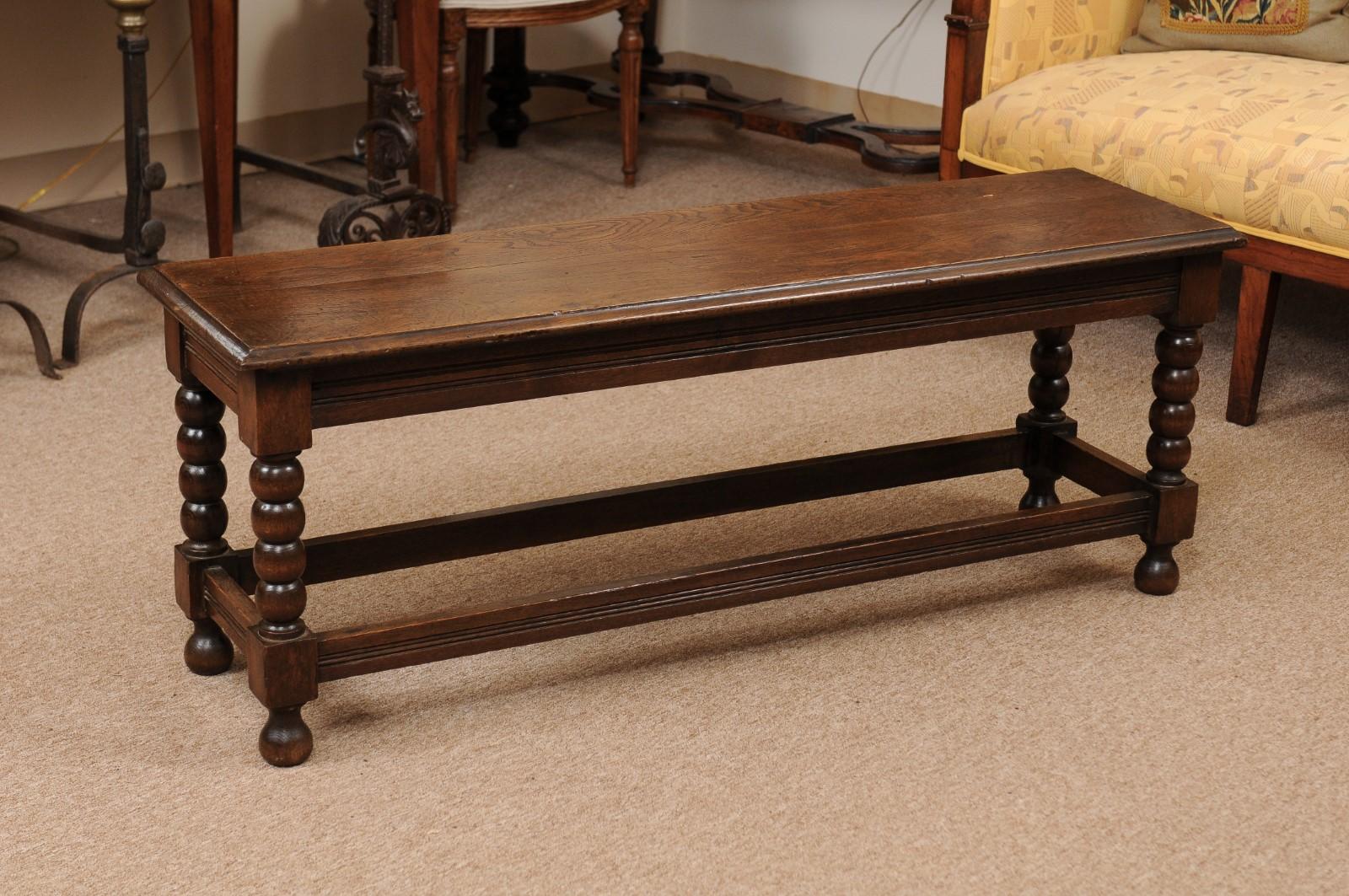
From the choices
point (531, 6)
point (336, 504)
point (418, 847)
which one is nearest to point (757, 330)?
point (418, 847)

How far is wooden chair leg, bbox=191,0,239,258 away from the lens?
2.95 metres

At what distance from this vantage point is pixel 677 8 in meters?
4.73

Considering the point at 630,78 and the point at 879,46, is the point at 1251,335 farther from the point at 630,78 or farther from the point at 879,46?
the point at 879,46

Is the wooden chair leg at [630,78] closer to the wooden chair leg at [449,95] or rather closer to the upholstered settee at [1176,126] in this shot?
the wooden chair leg at [449,95]

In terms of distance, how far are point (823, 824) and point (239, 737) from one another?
61 cm

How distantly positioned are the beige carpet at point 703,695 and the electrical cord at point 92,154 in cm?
104

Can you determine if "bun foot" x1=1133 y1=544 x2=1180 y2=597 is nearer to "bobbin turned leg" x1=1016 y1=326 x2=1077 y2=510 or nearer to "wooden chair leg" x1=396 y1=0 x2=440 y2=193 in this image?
"bobbin turned leg" x1=1016 y1=326 x2=1077 y2=510

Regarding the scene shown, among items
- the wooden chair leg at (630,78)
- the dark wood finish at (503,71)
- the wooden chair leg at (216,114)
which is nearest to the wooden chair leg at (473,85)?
the dark wood finish at (503,71)

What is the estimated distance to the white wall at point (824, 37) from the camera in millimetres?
4188

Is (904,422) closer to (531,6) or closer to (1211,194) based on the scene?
(1211,194)

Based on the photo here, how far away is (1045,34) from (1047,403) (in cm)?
99

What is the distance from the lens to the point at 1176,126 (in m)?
2.46

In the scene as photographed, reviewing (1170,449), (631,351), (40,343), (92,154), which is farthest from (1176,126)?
(92,154)

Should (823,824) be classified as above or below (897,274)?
below
